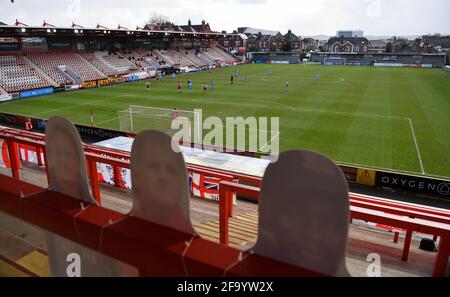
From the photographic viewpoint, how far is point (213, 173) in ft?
23.3

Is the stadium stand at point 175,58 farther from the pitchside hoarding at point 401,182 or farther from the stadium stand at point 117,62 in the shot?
the pitchside hoarding at point 401,182

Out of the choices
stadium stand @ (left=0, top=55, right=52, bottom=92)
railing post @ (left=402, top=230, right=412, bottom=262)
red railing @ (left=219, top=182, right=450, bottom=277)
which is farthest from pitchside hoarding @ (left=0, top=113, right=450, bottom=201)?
stadium stand @ (left=0, top=55, right=52, bottom=92)

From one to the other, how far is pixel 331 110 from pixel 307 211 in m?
29.1

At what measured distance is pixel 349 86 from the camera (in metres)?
43.5

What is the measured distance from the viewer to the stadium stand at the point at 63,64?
45106 millimetres

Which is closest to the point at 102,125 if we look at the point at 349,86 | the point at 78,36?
the point at 349,86

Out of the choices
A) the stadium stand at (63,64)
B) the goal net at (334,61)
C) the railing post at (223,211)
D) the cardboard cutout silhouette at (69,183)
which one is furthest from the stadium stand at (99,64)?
the goal net at (334,61)

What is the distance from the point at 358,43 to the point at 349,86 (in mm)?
96180

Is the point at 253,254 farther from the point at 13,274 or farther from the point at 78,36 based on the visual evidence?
the point at 78,36

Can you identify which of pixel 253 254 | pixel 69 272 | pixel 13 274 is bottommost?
pixel 13 274

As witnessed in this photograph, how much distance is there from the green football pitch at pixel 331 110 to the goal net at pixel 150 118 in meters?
0.39

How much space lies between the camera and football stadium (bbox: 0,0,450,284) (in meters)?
1.88

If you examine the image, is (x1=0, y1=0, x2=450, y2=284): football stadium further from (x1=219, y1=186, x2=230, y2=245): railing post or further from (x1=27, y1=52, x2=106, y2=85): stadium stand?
(x1=27, y1=52, x2=106, y2=85): stadium stand

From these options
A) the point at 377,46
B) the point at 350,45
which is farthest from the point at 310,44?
the point at 350,45
